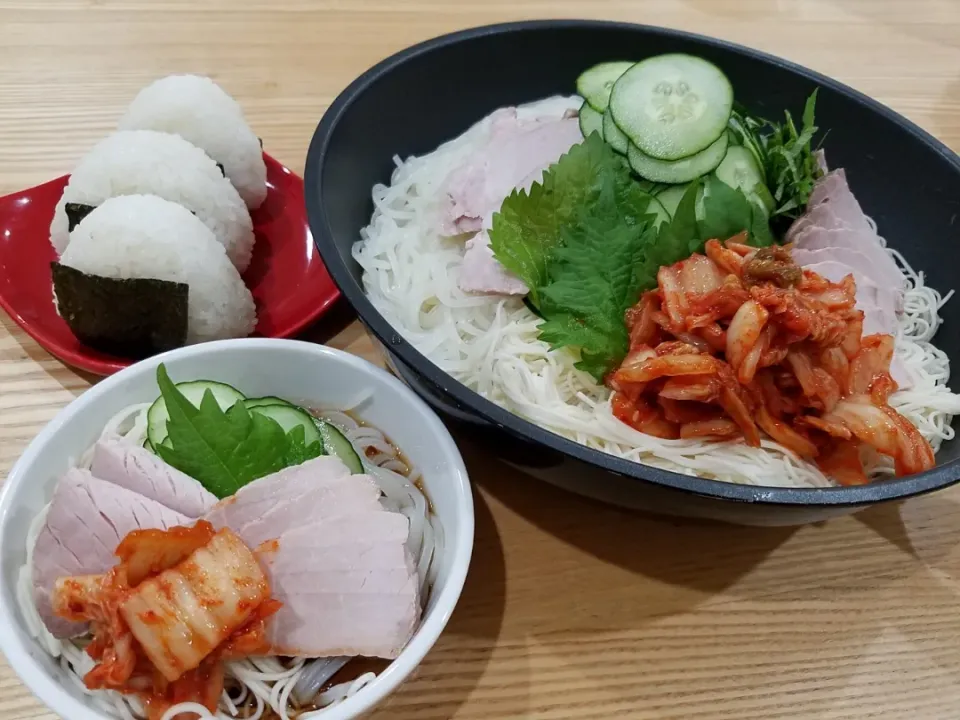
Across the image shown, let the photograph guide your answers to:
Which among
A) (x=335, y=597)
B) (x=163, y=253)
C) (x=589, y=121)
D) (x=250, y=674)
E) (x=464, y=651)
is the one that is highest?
(x=589, y=121)

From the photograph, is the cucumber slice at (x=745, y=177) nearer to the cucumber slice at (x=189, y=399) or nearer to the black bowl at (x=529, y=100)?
the black bowl at (x=529, y=100)

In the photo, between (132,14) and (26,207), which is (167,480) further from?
(132,14)

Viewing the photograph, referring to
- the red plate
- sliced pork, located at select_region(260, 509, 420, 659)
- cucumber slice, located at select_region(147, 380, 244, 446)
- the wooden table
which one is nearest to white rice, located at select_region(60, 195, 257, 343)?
the red plate

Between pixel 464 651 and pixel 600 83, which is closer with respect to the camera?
pixel 464 651

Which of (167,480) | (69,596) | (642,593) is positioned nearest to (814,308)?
(642,593)

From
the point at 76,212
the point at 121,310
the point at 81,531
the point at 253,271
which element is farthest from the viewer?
the point at 253,271

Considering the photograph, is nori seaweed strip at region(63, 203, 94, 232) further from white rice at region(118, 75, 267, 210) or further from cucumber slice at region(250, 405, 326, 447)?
cucumber slice at region(250, 405, 326, 447)

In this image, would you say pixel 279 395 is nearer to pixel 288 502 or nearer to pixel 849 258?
pixel 288 502

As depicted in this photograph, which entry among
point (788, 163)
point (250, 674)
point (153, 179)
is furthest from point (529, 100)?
point (250, 674)
